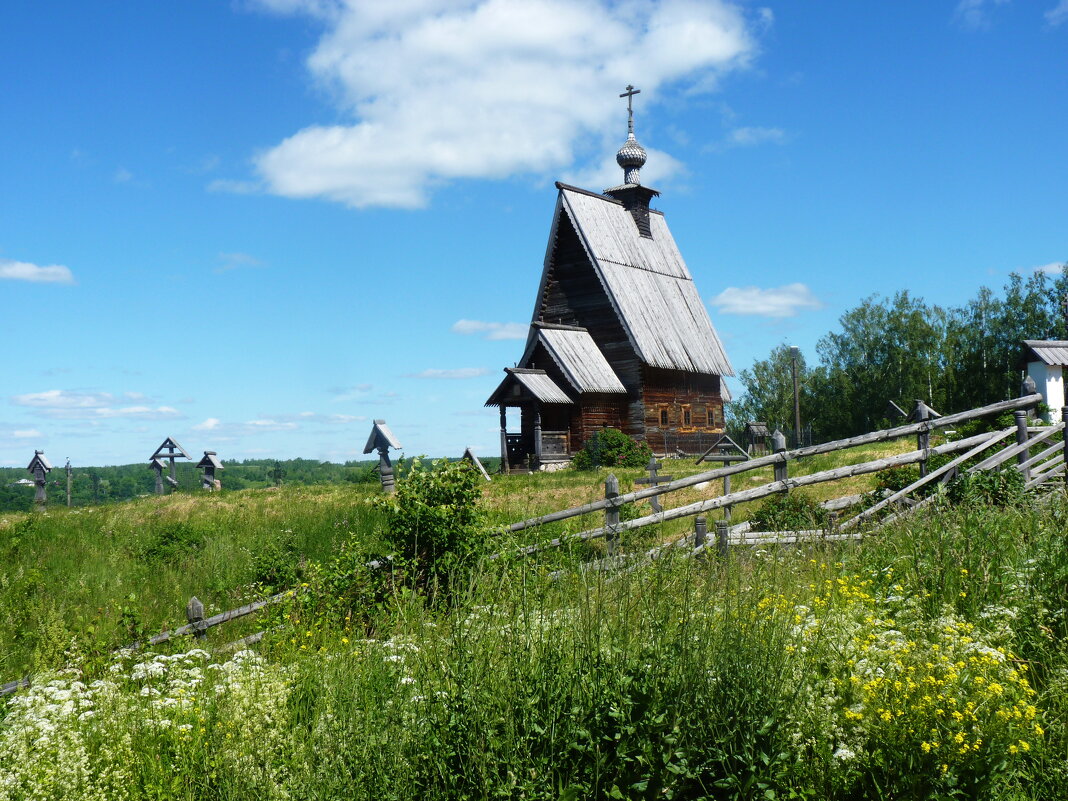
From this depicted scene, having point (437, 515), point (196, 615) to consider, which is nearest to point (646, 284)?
point (437, 515)

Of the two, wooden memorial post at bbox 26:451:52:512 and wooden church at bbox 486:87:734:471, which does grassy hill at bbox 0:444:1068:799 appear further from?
wooden memorial post at bbox 26:451:52:512

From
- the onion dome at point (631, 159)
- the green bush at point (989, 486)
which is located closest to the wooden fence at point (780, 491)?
the green bush at point (989, 486)

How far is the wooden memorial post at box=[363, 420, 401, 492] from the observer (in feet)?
54.0

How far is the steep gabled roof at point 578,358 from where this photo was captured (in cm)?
2817

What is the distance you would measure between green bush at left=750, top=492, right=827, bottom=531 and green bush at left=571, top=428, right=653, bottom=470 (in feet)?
40.1

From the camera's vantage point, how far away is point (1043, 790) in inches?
Answer: 175

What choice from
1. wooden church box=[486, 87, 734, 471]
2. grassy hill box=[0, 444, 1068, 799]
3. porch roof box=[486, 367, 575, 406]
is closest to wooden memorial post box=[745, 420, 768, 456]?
wooden church box=[486, 87, 734, 471]

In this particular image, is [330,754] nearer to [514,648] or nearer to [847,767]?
[514,648]

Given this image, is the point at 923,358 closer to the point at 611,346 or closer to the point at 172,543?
the point at 611,346

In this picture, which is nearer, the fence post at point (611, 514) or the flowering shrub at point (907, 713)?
the flowering shrub at point (907, 713)

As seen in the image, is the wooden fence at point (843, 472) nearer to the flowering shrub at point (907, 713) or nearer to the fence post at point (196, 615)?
the fence post at point (196, 615)

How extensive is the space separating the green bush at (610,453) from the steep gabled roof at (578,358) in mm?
1719

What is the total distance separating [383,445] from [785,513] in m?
7.84

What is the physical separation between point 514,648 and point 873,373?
4882 centimetres
